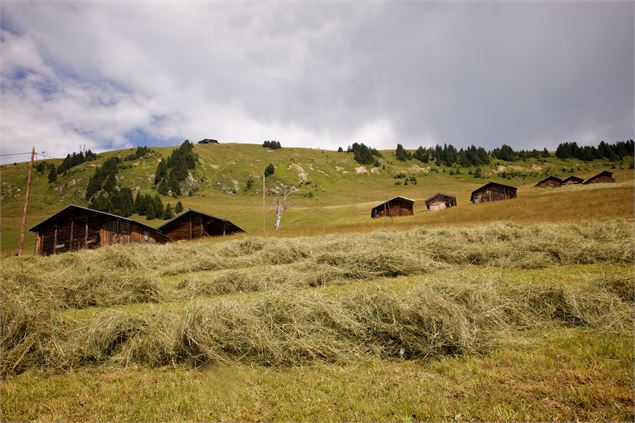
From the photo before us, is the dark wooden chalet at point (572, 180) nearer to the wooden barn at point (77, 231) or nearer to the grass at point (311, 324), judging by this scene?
the grass at point (311, 324)

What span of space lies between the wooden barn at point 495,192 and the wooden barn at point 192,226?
182 ft

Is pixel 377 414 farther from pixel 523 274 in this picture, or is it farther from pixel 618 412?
pixel 523 274

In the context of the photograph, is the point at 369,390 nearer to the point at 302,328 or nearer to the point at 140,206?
the point at 302,328

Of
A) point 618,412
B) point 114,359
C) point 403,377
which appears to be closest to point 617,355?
point 618,412

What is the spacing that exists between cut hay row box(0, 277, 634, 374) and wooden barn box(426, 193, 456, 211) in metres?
71.6

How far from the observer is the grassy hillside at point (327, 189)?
133 ft

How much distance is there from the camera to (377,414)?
3434mm

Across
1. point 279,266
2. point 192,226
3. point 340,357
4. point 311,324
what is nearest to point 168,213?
point 192,226

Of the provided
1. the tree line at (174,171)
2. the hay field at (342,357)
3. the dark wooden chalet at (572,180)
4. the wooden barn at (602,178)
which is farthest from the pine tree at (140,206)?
the wooden barn at (602,178)

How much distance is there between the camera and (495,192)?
71.9m

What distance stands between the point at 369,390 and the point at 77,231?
43341mm

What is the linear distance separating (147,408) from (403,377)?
312cm

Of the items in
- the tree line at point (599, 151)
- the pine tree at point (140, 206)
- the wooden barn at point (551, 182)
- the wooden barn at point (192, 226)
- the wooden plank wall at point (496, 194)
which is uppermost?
the tree line at point (599, 151)

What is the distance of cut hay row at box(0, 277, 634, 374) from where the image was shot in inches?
198
